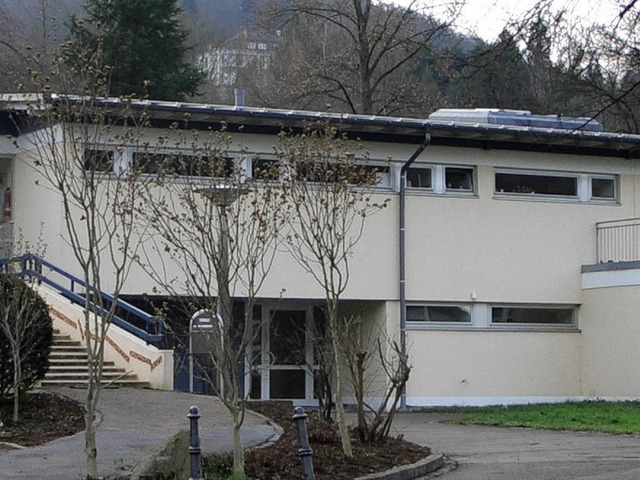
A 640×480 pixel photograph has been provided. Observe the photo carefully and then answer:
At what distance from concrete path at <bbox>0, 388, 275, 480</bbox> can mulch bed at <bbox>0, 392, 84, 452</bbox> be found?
345 millimetres

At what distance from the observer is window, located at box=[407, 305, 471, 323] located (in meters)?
26.8

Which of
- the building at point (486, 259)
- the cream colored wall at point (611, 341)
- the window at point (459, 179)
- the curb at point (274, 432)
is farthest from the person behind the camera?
the window at point (459, 179)

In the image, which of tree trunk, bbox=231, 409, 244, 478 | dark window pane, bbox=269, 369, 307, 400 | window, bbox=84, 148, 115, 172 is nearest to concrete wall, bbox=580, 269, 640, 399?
dark window pane, bbox=269, 369, 307, 400

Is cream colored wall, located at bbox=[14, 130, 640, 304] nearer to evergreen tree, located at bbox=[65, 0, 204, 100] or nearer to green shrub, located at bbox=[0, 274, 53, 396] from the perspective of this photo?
green shrub, located at bbox=[0, 274, 53, 396]

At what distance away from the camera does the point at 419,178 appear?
88.6ft

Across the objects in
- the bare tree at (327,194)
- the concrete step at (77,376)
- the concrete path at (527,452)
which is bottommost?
the concrete path at (527,452)

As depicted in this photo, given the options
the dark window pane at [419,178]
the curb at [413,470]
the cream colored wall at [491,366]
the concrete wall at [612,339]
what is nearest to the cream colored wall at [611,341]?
the concrete wall at [612,339]

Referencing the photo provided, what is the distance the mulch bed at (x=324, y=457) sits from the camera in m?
13.0

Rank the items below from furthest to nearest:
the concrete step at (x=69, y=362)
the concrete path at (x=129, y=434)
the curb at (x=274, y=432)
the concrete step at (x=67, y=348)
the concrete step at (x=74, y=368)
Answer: the concrete step at (x=67, y=348) → the concrete step at (x=69, y=362) → the concrete step at (x=74, y=368) → the curb at (x=274, y=432) → the concrete path at (x=129, y=434)

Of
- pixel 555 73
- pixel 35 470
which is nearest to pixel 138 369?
pixel 35 470

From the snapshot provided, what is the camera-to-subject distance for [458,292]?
27000 mm

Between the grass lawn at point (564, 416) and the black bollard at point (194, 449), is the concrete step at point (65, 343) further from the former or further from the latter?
the black bollard at point (194, 449)

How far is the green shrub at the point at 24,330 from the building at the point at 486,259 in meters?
7.08

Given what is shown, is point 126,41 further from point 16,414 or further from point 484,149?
point 16,414
